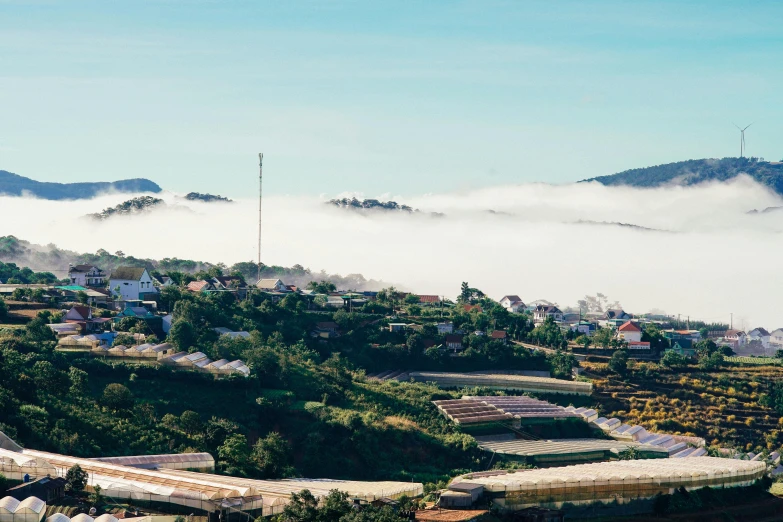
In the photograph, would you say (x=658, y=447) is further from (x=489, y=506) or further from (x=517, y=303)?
(x=517, y=303)

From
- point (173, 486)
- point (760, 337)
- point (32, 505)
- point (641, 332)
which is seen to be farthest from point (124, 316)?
point (760, 337)

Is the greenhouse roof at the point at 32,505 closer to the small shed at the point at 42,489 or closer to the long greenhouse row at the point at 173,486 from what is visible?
the small shed at the point at 42,489

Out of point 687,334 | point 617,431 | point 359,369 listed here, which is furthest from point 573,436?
point 687,334

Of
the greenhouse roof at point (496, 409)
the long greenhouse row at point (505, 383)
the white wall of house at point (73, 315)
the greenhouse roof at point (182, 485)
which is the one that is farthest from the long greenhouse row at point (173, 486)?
the long greenhouse row at point (505, 383)

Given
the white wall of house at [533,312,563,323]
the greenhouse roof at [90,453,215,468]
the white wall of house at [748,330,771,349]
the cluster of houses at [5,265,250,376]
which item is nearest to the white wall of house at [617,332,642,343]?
the white wall of house at [533,312,563,323]

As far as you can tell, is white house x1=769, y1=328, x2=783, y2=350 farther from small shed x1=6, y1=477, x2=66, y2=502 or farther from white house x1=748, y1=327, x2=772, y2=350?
small shed x1=6, y1=477, x2=66, y2=502

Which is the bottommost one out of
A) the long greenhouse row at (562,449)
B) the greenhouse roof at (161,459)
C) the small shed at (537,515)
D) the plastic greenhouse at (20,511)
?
the long greenhouse row at (562,449)
